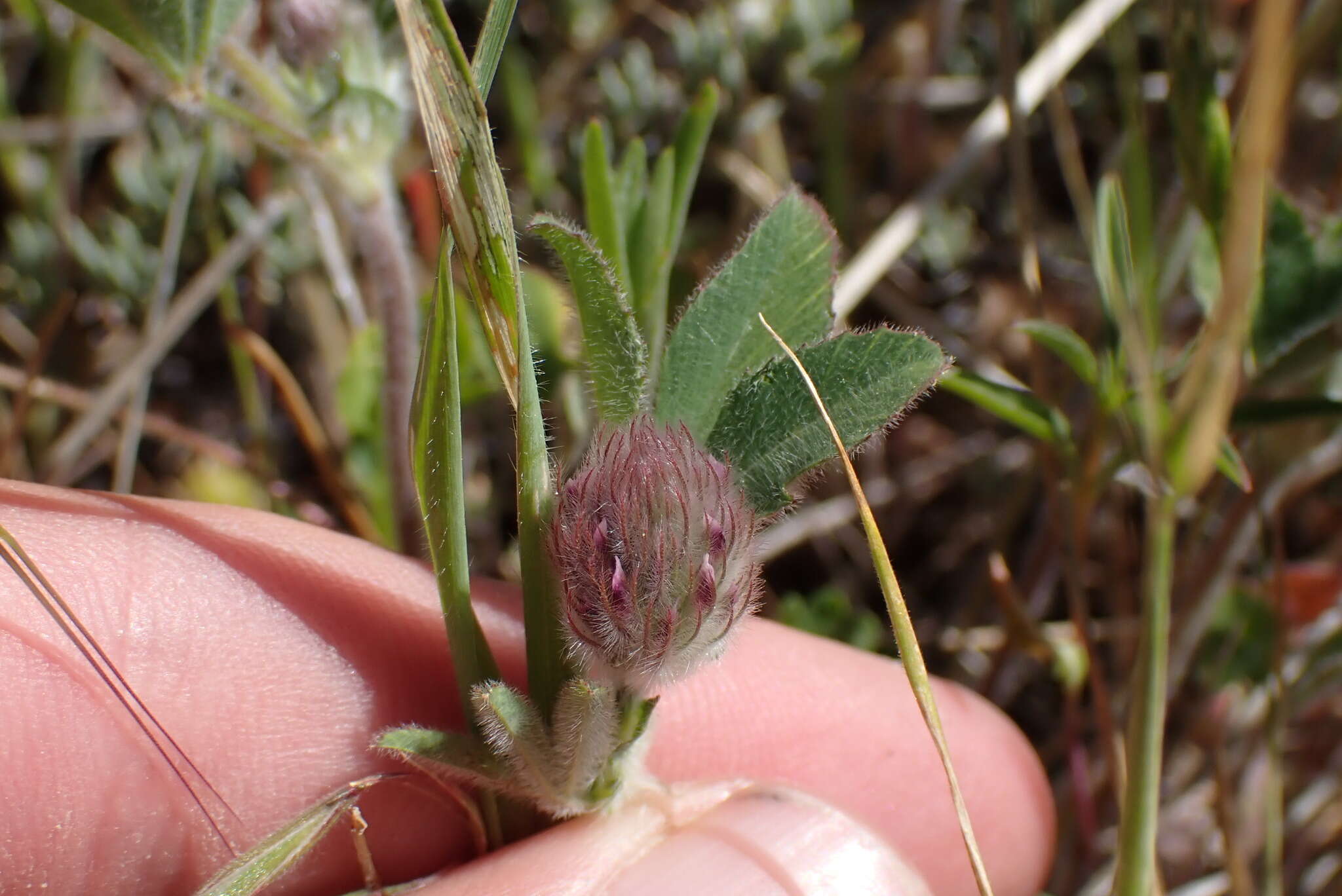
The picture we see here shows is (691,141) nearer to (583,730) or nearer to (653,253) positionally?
(653,253)

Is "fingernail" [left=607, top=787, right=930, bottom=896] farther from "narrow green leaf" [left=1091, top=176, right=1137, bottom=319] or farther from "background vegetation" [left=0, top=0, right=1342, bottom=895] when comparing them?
"narrow green leaf" [left=1091, top=176, right=1137, bottom=319]

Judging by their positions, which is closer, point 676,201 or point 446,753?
point 446,753

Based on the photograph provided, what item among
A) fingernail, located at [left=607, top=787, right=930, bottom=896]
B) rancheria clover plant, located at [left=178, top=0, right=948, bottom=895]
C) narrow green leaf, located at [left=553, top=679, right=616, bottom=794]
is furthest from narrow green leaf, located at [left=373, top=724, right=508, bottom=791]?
fingernail, located at [left=607, top=787, right=930, bottom=896]

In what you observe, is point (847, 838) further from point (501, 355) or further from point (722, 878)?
point (501, 355)

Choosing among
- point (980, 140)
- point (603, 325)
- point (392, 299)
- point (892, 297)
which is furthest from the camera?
point (892, 297)

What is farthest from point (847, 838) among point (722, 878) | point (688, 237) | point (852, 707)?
point (688, 237)

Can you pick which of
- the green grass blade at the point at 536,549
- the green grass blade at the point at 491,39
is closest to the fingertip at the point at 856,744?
the green grass blade at the point at 536,549

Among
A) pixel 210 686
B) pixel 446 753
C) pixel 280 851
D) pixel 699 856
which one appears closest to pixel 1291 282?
pixel 699 856
